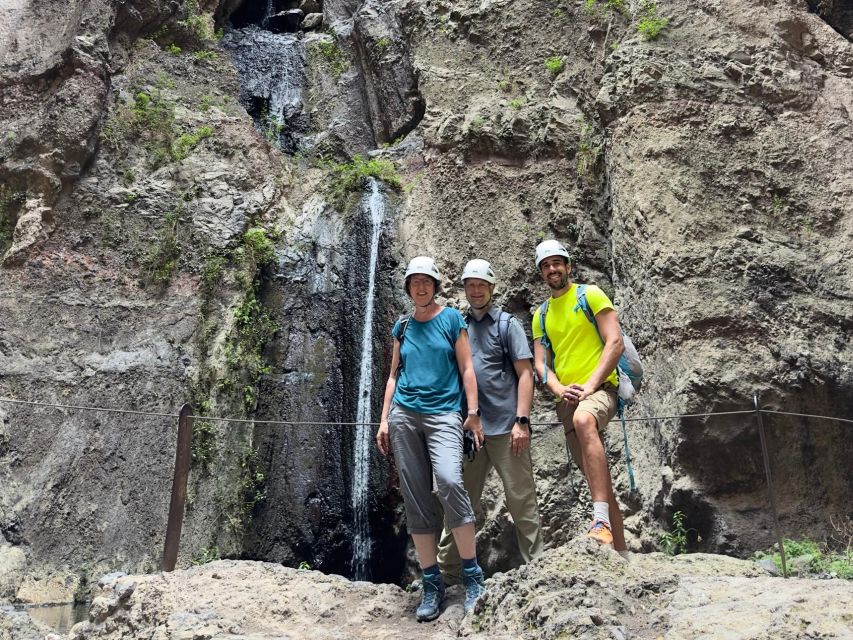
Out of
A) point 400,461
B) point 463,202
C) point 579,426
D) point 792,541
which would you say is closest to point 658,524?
point 792,541

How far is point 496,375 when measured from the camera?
495 cm

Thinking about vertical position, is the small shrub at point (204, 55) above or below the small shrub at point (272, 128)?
above

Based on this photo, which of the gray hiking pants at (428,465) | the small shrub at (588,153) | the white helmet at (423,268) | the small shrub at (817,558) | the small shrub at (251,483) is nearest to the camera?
the gray hiking pants at (428,465)

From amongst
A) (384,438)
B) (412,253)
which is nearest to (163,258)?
(412,253)

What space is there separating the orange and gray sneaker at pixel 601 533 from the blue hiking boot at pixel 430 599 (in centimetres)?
96

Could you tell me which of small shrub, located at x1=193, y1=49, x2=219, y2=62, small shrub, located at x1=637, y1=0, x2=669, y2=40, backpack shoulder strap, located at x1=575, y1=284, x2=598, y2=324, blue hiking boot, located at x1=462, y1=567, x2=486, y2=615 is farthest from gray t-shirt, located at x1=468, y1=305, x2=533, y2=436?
small shrub, located at x1=193, y1=49, x2=219, y2=62

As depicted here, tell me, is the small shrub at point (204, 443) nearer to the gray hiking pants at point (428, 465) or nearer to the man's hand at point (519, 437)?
the gray hiking pants at point (428, 465)

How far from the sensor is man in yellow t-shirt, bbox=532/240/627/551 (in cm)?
467

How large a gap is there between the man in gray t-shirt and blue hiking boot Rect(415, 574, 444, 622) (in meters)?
0.37

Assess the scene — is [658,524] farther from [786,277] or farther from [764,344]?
[786,277]

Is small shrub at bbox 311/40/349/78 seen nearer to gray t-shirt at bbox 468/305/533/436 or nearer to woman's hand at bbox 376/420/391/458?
gray t-shirt at bbox 468/305/533/436

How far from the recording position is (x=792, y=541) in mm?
7148

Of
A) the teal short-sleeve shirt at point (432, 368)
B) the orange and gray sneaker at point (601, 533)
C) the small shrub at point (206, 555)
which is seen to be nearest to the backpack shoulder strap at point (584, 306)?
the teal short-sleeve shirt at point (432, 368)

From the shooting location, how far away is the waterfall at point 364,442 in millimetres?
9195
